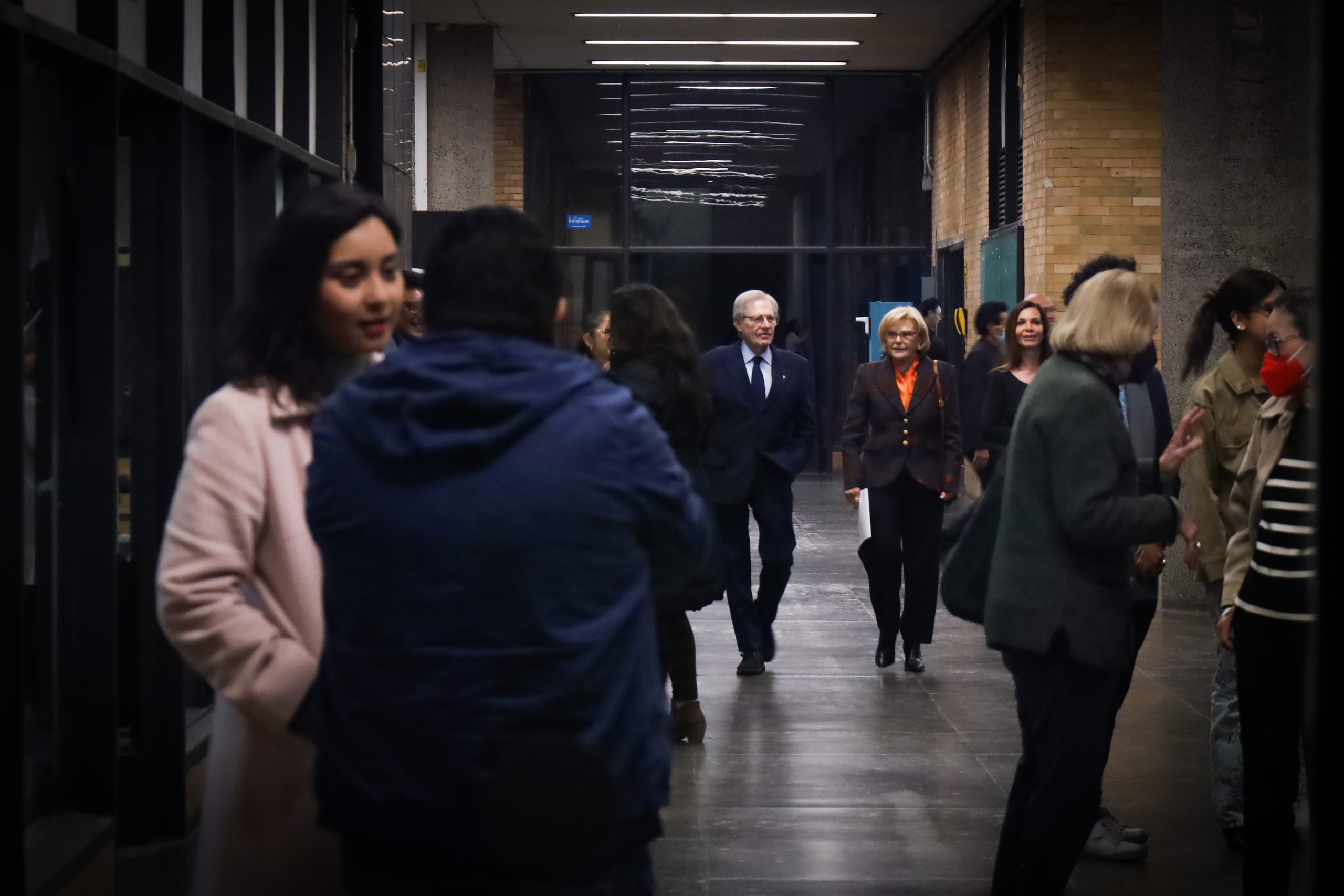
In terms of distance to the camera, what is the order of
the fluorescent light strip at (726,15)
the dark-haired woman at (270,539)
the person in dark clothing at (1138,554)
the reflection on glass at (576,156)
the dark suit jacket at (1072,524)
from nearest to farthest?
the dark-haired woman at (270,539), the dark suit jacket at (1072,524), the person in dark clothing at (1138,554), the fluorescent light strip at (726,15), the reflection on glass at (576,156)

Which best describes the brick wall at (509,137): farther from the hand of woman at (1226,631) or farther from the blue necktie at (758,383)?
the hand of woman at (1226,631)

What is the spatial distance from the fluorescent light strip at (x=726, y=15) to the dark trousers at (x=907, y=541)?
9.67m

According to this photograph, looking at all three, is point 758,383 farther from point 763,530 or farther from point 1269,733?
point 1269,733

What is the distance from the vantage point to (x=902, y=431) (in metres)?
7.96

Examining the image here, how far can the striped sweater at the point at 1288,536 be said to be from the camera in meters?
3.84

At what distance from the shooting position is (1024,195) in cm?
1446

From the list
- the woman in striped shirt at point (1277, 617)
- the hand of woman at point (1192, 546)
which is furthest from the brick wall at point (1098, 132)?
the woman in striped shirt at point (1277, 617)

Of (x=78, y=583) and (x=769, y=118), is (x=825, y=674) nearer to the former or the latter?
(x=78, y=583)

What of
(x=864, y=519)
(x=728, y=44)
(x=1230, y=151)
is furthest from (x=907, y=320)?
(x=728, y=44)

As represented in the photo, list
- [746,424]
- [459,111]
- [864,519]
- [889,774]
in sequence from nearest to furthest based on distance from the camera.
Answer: [889,774] → [746,424] → [864,519] → [459,111]

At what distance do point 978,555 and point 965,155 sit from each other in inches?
580

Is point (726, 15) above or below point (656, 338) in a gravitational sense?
above

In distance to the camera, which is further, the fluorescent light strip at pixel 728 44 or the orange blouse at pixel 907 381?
the fluorescent light strip at pixel 728 44

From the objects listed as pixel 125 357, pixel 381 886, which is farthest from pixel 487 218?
pixel 125 357
